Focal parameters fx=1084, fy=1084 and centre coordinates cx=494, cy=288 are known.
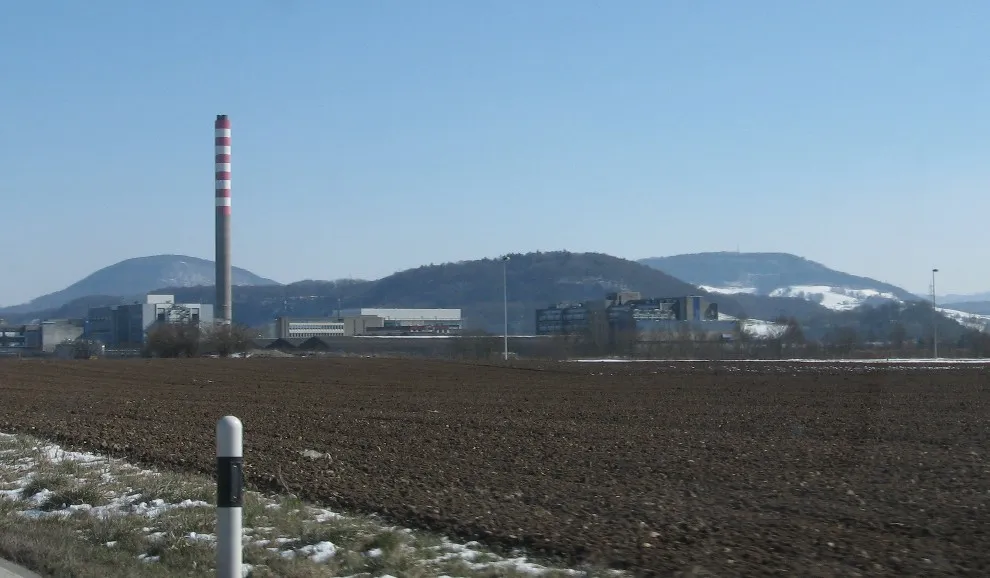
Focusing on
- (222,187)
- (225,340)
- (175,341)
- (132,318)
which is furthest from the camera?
(132,318)

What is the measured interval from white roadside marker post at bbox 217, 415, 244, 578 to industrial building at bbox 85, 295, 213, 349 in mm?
111315

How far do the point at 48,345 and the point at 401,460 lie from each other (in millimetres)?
113368

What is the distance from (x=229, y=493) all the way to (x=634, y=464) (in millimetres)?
7780

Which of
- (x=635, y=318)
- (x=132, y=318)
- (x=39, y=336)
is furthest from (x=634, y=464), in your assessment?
(x=39, y=336)

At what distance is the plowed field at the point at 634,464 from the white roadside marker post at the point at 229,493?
268cm

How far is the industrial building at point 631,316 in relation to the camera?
11244cm

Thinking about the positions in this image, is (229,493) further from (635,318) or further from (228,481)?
(635,318)

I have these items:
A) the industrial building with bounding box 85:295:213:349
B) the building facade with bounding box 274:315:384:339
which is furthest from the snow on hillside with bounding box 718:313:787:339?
the industrial building with bounding box 85:295:213:349

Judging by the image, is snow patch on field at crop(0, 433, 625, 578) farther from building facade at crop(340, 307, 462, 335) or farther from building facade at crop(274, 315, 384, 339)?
building facade at crop(274, 315, 384, 339)

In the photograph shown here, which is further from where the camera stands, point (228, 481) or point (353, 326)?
point (353, 326)

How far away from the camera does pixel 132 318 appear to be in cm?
11912

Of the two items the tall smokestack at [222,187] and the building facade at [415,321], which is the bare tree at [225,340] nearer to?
the tall smokestack at [222,187]

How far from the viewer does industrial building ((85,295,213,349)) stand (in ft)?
379

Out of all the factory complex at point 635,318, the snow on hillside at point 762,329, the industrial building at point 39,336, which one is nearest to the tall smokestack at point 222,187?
the industrial building at point 39,336
